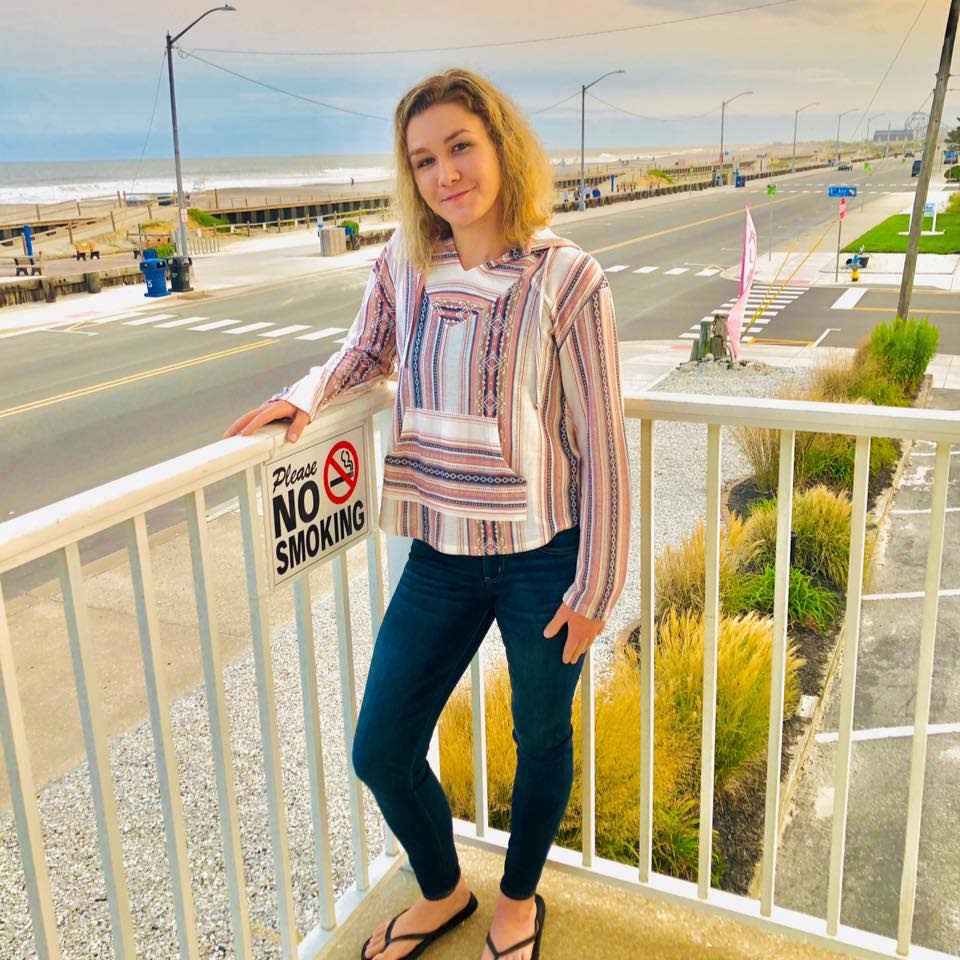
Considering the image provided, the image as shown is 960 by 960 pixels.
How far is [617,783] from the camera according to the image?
11.2 ft

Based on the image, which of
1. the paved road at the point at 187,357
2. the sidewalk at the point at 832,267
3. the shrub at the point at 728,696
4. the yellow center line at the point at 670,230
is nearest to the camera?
the shrub at the point at 728,696

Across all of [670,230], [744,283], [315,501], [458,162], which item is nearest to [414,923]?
[315,501]

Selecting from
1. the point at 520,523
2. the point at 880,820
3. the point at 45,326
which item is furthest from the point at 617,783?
the point at 45,326

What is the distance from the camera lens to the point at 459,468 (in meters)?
2.01

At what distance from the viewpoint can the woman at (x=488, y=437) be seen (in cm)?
196

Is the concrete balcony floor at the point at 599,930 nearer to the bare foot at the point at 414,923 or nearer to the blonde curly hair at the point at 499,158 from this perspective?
the bare foot at the point at 414,923

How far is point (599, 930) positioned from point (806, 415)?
1319mm

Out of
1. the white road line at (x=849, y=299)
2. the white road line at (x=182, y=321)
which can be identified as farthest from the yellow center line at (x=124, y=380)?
the white road line at (x=849, y=299)

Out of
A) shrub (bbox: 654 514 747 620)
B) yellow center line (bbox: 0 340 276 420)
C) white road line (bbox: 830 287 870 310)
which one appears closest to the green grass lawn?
white road line (bbox: 830 287 870 310)

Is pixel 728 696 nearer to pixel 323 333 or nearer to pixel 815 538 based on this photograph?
pixel 815 538

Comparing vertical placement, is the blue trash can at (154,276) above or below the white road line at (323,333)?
above

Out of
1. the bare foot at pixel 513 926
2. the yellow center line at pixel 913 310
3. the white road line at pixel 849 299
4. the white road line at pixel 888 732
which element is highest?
the bare foot at pixel 513 926

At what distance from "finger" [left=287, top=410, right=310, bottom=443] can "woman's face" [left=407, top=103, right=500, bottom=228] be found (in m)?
0.48

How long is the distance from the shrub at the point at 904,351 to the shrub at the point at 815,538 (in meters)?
5.71
